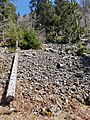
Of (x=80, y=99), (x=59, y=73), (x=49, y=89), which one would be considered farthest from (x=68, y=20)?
(x=80, y=99)

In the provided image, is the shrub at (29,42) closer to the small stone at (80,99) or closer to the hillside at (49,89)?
the hillside at (49,89)

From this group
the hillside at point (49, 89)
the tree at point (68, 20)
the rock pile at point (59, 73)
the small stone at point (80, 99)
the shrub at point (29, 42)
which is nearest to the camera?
the hillside at point (49, 89)

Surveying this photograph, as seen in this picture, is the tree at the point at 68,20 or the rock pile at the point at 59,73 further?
the tree at the point at 68,20

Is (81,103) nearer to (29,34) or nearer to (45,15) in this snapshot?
(29,34)

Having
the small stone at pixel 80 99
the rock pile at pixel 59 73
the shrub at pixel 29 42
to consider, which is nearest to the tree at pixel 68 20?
the shrub at pixel 29 42

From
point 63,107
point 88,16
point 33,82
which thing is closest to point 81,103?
point 63,107

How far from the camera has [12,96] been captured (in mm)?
9914

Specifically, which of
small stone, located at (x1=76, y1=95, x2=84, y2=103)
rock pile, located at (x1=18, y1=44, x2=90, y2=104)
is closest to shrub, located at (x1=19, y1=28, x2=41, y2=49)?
rock pile, located at (x1=18, y1=44, x2=90, y2=104)

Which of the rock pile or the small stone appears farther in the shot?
the rock pile

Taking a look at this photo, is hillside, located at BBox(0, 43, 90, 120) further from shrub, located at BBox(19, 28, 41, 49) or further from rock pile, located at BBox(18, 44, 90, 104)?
shrub, located at BBox(19, 28, 41, 49)

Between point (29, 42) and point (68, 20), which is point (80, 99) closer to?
point (29, 42)

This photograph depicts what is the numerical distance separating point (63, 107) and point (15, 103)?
1.96 metres

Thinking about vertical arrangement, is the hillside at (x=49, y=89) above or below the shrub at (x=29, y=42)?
below

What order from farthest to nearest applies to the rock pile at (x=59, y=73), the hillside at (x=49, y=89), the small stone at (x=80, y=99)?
the rock pile at (x=59, y=73) → the small stone at (x=80, y=99) → the hillside at (x=49, y=89)
